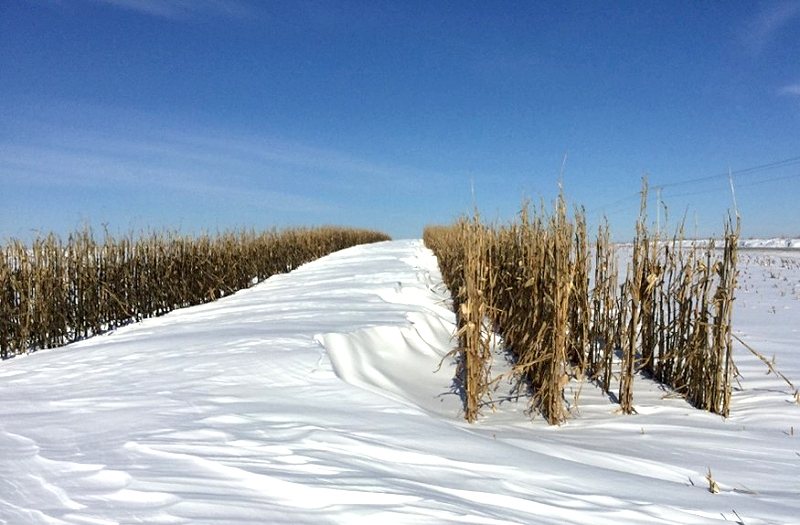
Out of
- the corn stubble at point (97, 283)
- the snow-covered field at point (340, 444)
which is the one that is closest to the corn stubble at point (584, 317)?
the snow-covered field at point (340, 444)

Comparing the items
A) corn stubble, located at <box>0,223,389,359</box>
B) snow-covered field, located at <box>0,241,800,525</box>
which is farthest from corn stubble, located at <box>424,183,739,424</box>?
corn stubble, located at <box>0,223,389,359</box>

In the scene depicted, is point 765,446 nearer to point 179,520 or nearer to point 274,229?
point 179,520

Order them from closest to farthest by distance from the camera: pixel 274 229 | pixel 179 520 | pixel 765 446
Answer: pixel 179 520, pixel 765 446, pixel 274 229

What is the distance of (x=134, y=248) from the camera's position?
7.33 m

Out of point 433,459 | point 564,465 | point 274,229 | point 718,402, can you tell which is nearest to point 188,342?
point 433,459

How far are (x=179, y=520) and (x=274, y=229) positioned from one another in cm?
1360

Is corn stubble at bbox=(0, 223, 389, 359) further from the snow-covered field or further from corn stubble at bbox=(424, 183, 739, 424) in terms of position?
corn stubble at bbox=(424, 183, 739, 424)

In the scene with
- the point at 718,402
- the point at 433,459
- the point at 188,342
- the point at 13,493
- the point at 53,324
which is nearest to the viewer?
the point at 13,493

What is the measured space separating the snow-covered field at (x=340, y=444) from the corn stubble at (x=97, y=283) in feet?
5.93

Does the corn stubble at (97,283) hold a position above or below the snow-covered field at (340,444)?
above

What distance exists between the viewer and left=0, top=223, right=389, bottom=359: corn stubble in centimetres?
571

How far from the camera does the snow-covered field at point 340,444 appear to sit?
1556 millimetres

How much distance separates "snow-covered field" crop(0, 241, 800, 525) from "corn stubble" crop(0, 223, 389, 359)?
1.81 m

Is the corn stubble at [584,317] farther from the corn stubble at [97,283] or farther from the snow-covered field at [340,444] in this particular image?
the corn stubble at [97,283]
